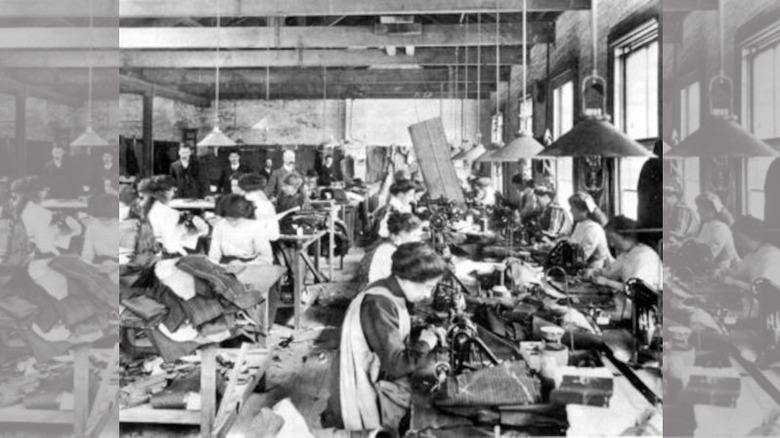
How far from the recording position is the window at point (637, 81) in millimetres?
5445

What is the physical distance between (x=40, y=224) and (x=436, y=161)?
7.96 m

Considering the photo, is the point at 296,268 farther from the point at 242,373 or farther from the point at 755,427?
the point at 755,427

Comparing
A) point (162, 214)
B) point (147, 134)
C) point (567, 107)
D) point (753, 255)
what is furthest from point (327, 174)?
point (753, 255)

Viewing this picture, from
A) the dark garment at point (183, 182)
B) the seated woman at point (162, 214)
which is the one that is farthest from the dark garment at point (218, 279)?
the dark garment at point (183, 182)

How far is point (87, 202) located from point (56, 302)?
2736mm

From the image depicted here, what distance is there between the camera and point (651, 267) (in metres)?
4.49

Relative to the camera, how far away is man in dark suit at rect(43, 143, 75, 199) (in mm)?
6777

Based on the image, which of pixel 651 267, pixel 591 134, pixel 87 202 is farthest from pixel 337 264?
pixel 591 134

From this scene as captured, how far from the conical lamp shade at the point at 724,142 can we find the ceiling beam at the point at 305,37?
6055 mm

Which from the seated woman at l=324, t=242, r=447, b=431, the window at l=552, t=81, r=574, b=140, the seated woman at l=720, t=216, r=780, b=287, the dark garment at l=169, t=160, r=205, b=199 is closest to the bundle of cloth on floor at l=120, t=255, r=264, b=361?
the seated woman at l=324, t=242, r=447, b=431

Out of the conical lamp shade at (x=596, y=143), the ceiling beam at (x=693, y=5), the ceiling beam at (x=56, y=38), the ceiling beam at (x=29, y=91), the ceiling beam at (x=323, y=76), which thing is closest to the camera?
the conical lamp shade at (x=596, y=143)

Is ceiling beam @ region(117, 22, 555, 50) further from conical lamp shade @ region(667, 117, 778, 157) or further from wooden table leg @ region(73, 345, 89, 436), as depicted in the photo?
conical lamp shade @ region(667, 117, 778, 157)

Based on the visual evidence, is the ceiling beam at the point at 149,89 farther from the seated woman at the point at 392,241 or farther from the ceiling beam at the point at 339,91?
the seated woman at the point at 392,241

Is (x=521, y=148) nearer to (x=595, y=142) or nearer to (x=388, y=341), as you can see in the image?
(x=595, y=142)
